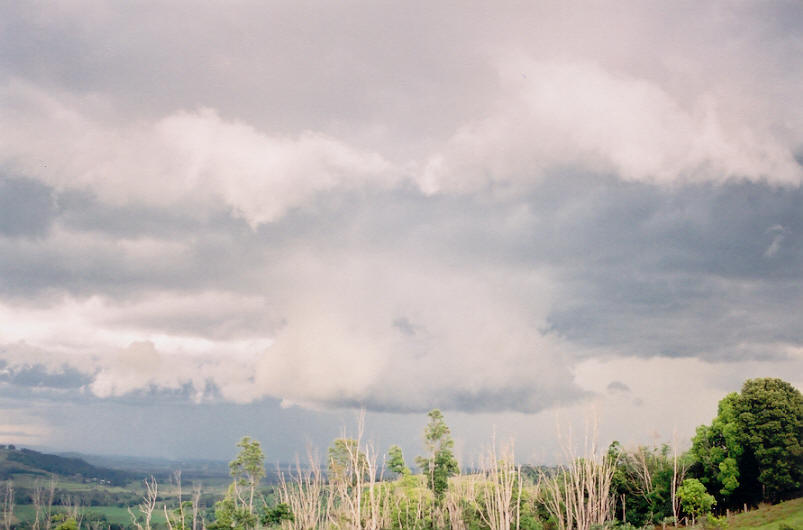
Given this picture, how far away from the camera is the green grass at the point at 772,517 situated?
4022 cm

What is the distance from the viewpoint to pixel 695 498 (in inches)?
1721

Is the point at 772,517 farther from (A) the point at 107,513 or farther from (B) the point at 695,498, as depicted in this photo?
(A) the point at 107,513

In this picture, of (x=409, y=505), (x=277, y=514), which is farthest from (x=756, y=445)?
(x=277, y=514)

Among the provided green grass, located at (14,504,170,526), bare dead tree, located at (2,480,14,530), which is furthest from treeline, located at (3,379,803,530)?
green grass, located at (14,504,170,526)

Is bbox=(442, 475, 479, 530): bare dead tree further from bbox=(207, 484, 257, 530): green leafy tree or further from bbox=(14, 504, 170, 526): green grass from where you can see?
bbox=(14, 504, 170, 526): green grass

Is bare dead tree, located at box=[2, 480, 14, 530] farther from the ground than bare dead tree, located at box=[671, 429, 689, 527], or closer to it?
closer to it

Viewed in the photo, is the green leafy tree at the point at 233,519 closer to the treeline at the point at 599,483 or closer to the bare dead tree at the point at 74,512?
the treeline at the point at 599,483


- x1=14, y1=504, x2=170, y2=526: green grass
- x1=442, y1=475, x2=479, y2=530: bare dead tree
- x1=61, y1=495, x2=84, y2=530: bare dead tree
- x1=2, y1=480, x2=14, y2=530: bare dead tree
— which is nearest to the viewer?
x1=442, y1=475, x2=479, y2=530: bare dead tree

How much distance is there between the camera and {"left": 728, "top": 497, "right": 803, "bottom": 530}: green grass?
132 feet

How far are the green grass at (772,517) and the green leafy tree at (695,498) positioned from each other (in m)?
2.25

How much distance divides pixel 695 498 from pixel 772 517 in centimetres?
528

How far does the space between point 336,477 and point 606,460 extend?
24.5m

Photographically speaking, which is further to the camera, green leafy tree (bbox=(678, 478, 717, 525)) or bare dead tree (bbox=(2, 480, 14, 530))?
bare dead tree (bbox=(2, 480, 14, 530))

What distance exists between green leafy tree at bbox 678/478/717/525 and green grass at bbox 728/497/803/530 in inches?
88.5
